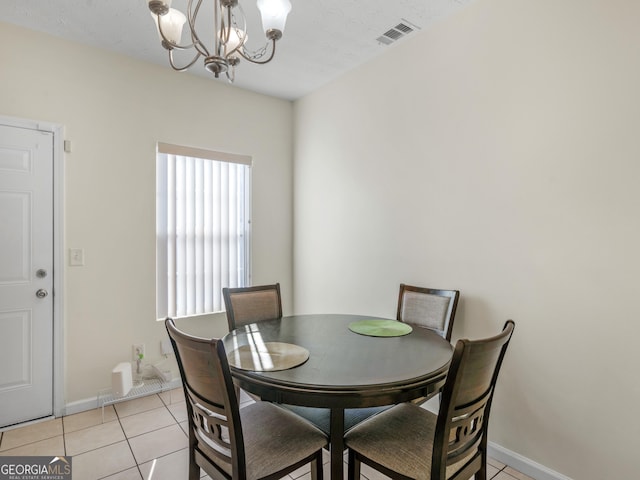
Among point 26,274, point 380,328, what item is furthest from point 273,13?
point 26,274

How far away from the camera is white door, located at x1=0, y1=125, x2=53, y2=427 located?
2393 millimetres

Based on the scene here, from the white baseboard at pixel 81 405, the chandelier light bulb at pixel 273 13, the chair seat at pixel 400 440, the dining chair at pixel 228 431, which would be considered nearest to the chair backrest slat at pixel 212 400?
the dining chair at pixel 228 431

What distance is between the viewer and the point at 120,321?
285 centimetres

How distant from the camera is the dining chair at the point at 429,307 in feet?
7.22

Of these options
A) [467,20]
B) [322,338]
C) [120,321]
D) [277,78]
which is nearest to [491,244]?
[322,338]

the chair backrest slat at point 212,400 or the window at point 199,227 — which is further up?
the window at point 199,227

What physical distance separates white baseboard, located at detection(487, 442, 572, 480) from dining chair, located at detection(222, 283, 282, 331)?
1628 millimetres

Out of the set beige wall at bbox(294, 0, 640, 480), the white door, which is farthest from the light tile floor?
beige wall at bbox(294, 0, 640, 480)

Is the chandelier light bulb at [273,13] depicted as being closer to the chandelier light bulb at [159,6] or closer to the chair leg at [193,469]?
the chandelier light bulb at [159,6]

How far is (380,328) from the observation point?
6.83ft

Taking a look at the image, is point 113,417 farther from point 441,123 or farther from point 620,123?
point 620,123

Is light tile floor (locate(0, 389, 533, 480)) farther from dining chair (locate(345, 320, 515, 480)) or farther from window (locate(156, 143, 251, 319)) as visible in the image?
window (locate(156, 143, 251, 319))

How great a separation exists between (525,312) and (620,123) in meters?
1.05

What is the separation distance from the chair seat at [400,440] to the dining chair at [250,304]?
1.15 meters
